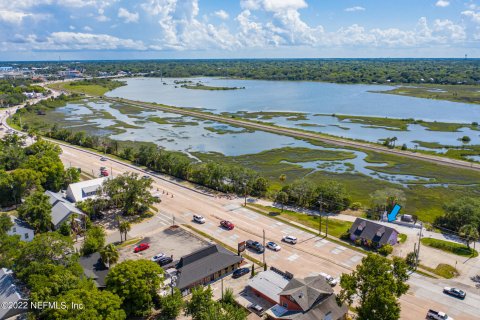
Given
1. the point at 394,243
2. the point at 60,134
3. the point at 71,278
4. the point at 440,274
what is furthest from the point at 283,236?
the point at 60,134

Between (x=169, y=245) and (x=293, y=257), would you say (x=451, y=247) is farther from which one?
(x=169, y=245)

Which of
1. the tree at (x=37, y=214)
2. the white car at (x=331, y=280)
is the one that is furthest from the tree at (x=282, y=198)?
the tree at (x=37, y=214)

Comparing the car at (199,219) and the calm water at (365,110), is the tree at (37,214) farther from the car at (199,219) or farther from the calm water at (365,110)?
the calm water at (365,110)

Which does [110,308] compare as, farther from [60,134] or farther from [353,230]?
[60,134]

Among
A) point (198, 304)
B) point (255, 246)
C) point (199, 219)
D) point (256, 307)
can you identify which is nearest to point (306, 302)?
point (256, 307)

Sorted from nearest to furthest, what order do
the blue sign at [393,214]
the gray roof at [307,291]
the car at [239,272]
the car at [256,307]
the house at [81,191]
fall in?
1. the gray roof at [307,291]
2. the car at [256,307]
3. the car at [239,272]
4. the blue sign at [393,214]
5. the house at [81,191]
